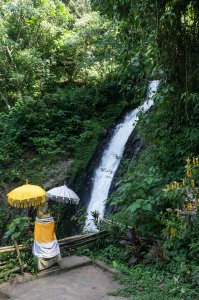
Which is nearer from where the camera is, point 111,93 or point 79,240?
point 79,240

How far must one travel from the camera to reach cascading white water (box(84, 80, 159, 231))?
10703 mm

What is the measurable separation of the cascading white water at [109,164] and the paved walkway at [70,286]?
488 centimetres

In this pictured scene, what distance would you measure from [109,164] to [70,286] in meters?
7.20

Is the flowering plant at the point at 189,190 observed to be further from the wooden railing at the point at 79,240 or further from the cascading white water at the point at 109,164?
the cascading white water at the point at 109,164

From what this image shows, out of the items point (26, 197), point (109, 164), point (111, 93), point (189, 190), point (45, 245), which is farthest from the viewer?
point (111, 93)

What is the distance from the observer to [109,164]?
463 inches

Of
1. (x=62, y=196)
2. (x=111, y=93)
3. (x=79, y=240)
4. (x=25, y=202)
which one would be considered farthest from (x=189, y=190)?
(x=111, y=93)

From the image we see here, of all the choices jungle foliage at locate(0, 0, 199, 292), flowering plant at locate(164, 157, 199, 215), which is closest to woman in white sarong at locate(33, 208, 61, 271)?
jungle foliage at locate(0, 0, 199, 292)

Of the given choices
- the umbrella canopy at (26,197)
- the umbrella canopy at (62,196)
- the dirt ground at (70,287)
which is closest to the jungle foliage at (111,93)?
the dirt ground at (70,287)

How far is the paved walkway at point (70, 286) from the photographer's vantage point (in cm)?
445

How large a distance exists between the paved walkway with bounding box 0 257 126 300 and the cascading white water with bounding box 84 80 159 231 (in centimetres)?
488

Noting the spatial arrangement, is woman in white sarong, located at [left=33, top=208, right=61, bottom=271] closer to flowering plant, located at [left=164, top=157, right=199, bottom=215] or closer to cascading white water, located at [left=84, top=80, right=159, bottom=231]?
flowering plant, located at [left=164, top=157, right=199, bottom=215]

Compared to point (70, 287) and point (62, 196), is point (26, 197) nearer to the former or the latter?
point (62, 196)

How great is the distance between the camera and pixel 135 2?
5980 millimetres
